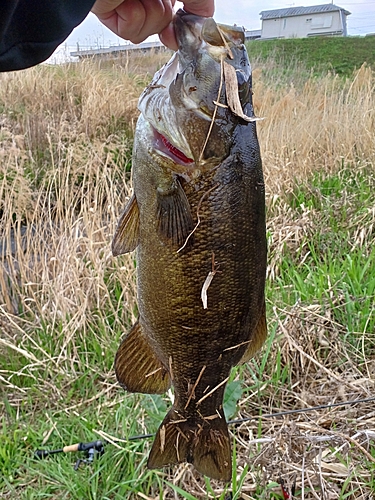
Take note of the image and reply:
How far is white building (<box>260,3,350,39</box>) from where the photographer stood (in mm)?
47031

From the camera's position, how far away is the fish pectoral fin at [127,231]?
141cm

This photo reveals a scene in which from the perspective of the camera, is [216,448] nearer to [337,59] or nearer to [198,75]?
[198,75]

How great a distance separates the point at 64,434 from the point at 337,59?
22.4 metres

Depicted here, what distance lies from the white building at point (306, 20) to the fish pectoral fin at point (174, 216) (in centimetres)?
4930

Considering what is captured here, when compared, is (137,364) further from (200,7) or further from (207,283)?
(200,7)

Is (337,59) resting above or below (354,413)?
above

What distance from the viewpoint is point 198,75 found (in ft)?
4.45

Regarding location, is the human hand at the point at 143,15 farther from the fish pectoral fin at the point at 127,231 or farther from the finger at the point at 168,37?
the fish pectoral fin at the point at 127,231

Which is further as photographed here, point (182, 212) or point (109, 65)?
point (109, 65)

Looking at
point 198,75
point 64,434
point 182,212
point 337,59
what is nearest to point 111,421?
point 64,434

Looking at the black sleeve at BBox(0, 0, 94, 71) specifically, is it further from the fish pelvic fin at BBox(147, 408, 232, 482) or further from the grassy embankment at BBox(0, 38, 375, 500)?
the grassy embankment at BBox(0, 38, 375, 500)

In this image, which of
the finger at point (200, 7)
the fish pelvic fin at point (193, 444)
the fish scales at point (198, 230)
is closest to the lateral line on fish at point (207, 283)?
the fish scales at point (198, 230)

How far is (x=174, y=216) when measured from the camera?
133 cm

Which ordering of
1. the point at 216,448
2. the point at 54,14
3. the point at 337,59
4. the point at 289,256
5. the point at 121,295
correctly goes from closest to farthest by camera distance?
the point at 54,14
the point at 216,448
the point at 121,295
the point at 289,256
the point at 337,59
